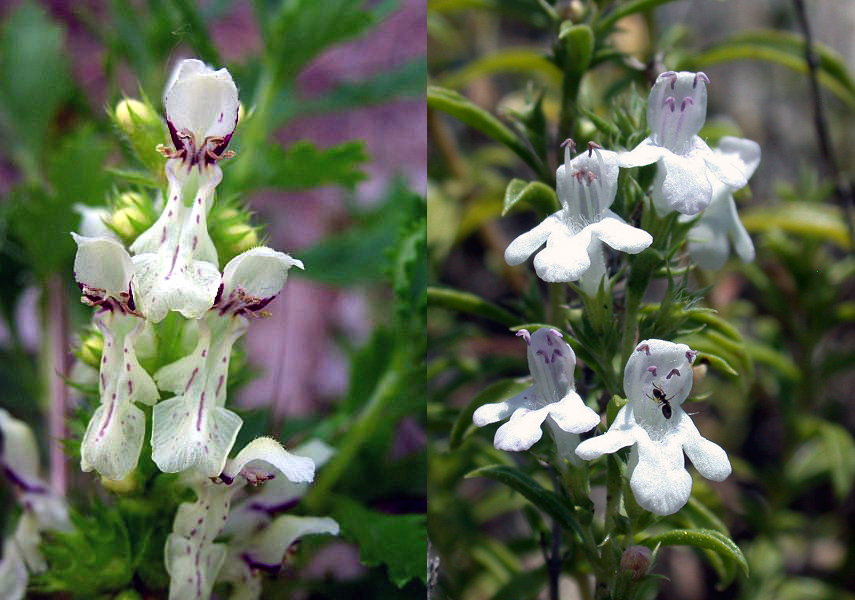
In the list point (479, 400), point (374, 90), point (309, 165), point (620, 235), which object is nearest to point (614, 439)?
point (620, 235)

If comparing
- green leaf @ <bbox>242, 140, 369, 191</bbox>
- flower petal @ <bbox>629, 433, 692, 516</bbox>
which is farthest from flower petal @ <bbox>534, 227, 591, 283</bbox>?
green leaf @ <bbox>242, 140, 369, 191</bbox>

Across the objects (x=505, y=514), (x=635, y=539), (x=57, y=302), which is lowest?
(x=505, y=514)

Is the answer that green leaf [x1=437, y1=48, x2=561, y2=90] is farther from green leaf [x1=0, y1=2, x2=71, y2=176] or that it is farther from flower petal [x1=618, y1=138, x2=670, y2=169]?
green leaf [x1=0, y1=2, x2=71, y2=176]

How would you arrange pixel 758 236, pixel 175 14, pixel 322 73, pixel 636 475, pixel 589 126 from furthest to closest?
pixel 322 73 < pixel 758 236 < pixel 175 14 < pixel 589 126 < pixel 636 475

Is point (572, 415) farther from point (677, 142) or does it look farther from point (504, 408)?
point (677, 142)

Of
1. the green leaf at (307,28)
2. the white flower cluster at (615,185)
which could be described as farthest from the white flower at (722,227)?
the green leaf at (307,28)

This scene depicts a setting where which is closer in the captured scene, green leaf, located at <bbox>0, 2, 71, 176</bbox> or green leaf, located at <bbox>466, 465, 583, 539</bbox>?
green leaf, located at <bbox>466, 465, 583, 539</bbox>

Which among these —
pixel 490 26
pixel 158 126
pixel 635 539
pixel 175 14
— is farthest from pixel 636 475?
pixel 490 26

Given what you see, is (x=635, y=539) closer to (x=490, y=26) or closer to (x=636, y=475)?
(x=636, y=475)
